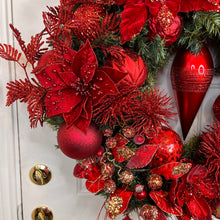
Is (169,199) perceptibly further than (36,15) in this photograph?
No

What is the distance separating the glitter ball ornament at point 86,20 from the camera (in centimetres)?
45

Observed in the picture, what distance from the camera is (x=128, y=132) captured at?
48 cm

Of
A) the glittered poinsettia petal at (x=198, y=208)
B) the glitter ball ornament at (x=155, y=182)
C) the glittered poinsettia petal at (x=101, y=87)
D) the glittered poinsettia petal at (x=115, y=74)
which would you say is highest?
the glittered poinsettia petal at (x=115, y=74)

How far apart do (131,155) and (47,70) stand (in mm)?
269

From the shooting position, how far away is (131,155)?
0.49 metres

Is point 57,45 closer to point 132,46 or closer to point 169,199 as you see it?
point 132,46

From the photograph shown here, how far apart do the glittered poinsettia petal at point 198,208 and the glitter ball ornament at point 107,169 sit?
0.20m

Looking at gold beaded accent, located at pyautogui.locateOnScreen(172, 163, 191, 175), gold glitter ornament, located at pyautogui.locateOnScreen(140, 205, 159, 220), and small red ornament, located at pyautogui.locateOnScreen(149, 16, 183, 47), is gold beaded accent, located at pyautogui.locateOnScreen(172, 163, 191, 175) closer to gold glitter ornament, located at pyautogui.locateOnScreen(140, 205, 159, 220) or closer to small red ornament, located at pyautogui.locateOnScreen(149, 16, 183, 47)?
gold glitter ornament, located at pyautogui.locateOnScreen(140, 205, 159, 220)

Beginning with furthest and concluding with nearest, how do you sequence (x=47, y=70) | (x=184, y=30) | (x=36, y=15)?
(x=36, y=15), (x=184, y=30), (x=47, y=70)

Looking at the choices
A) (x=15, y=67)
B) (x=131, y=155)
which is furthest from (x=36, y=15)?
(x=131, y=155)

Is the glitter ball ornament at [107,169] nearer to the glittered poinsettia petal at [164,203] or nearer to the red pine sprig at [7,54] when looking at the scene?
the glittered poinsettia petal at [164,203]

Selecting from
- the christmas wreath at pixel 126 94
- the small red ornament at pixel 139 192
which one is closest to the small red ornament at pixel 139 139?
the christmas wreath at pixel 126 94

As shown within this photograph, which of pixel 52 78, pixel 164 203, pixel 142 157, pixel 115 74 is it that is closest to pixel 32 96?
pixel 52 78

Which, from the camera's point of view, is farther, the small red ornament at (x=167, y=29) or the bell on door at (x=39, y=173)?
the bell on door at (x=39, y=173)
